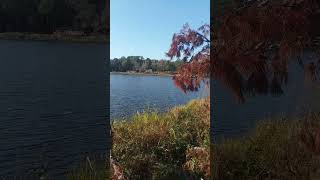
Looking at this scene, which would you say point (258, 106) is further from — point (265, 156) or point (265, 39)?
point (265, 39)

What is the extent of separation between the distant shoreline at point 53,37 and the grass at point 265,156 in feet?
3.70

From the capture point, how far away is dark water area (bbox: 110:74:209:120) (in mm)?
3777

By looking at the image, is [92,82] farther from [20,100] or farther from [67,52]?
[20,100]

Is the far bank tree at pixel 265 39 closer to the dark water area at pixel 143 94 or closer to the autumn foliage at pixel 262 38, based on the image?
the autumn foliage at pixel 262 38

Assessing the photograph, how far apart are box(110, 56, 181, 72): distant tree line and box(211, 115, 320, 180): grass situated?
67cm

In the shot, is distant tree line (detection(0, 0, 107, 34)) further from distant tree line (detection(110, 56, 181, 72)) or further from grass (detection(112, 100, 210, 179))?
grass (detection(112, 100, 210, 179))

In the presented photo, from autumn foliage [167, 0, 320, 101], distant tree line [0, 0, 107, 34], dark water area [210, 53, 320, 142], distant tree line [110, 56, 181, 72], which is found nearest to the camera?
autumn foliage [167, 0, 320, 101]

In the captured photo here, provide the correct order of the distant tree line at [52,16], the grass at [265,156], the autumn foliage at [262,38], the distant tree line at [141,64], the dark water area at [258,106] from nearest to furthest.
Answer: the autumn foliage at [262,38], the distant tree line at [52,16], the grass at [265,156], the dark water area at [258,106], the distant tree line at [141,64]

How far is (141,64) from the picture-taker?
12.0ft

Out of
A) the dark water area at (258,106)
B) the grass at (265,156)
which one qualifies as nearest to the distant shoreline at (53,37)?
the dark water area at (258,106)

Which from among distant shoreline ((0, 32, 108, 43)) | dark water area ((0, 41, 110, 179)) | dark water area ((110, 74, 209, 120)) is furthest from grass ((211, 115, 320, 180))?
distant shoreline ((0, 32, 108, 43))

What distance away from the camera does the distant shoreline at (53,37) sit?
9.24ft

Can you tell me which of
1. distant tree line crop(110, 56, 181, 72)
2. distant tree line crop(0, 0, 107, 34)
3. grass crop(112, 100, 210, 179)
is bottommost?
grass crop(112, 100, 210, 179)

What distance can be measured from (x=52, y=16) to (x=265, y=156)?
5.32 feet
